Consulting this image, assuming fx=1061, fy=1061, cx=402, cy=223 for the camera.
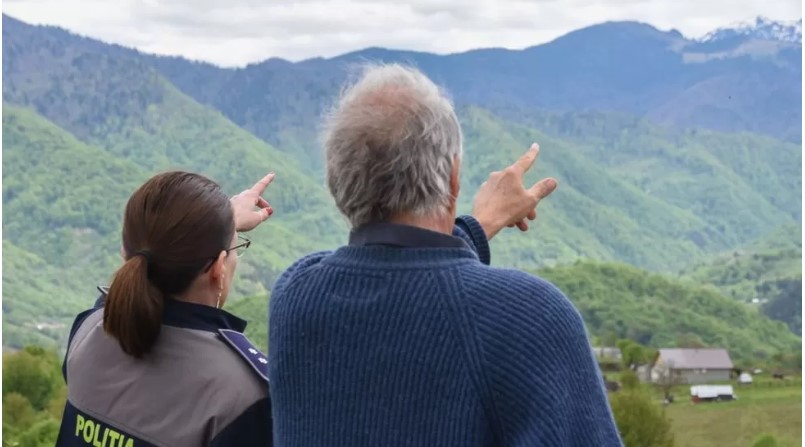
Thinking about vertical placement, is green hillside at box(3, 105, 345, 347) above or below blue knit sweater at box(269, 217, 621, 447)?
below

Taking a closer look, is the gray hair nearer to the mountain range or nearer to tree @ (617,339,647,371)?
tree @ (617,339,647,371)

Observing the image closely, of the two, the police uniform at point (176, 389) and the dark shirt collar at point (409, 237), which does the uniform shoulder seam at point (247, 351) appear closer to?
the police uniform at point (176, 389)

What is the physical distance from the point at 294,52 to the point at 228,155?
213ft

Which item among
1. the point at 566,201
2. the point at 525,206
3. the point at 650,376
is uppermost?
the point at 525,206

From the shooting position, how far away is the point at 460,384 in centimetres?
101

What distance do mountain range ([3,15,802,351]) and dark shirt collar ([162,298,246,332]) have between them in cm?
4084

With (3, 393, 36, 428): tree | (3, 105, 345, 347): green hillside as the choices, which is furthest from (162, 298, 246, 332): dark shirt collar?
(3, 105, 345, 347): green hillside

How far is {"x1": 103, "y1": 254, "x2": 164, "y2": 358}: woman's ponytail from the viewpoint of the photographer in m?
1.30

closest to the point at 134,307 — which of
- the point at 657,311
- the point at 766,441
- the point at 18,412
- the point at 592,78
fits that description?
the point at 766,441

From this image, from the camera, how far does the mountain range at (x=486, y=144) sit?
2931 inches

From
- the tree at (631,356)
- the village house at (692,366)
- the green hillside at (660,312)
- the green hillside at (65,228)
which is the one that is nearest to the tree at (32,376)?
the village house at (692,366)

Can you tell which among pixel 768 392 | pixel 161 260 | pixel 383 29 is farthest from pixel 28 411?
pixel 383 29

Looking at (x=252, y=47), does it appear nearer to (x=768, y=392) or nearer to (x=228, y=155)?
(x=228, y=155)

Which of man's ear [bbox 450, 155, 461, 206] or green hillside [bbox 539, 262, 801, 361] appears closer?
man's ear [bbox 450, 155, 461, 206]
